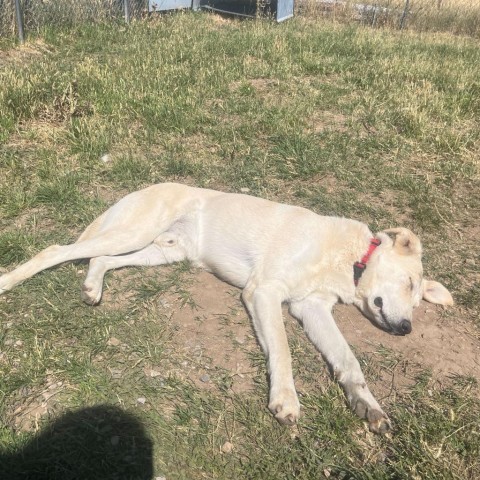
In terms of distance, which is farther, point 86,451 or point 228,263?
point 228,263

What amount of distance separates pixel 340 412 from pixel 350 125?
4299 millimetres

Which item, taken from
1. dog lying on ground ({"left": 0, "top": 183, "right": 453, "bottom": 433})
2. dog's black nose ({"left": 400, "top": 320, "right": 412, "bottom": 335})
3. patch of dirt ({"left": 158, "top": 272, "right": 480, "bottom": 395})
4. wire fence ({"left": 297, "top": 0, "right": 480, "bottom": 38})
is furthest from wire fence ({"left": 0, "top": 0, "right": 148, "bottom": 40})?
dog's black nose ({"left": 400, "top": 320, "right": 412, "bottom": 335})

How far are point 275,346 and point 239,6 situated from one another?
1337 centimetres

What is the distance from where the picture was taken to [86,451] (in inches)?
94.7

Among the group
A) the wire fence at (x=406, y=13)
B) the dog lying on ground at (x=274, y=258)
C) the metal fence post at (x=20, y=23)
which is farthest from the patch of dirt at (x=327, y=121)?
the wire fence at (x=406, y=13)

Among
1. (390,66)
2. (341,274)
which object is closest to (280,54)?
(390,66)

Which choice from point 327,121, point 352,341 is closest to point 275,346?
point 352,341

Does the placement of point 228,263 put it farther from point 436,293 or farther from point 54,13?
point 54,13

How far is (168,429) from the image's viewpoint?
2.57m

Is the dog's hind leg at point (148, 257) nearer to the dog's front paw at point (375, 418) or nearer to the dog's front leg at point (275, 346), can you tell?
the dog's front leg at point (275, 346)

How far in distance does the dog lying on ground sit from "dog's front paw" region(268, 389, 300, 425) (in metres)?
0.16

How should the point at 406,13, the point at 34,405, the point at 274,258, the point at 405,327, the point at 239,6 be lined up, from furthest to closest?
the point at 239,6 < the point at 406,13 < the point at 274,258 < the point at 405,327 < the point at 34,405

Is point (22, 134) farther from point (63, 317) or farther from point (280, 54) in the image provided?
point (280, 54)

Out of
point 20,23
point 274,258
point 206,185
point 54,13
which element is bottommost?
point 206,185
